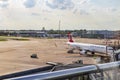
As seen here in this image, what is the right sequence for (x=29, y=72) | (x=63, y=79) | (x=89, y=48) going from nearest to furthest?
(x=63, y=79), (x=29, y=72), (x=89, y=48)

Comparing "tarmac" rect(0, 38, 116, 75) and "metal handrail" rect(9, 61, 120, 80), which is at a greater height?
"metal handrail" rect(9, 61, 120, 80)

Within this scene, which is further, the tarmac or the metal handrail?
the tarmac

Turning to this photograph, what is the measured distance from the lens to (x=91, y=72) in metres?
3.62

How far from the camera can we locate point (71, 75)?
3.37 meters

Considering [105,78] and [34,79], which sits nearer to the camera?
[34,79]

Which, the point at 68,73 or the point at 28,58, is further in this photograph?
the point at 28,58

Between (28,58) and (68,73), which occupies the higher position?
(68,73)

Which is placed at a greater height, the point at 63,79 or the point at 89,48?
the point at 63,79

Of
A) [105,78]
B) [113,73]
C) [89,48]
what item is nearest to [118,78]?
[113,73]

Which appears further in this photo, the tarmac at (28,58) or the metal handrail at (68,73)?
Result: the tarmac at (28,58)

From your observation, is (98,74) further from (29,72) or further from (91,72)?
(29,72)

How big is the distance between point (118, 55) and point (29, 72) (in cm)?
514

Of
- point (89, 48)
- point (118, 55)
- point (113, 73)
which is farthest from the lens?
point (89, 48)

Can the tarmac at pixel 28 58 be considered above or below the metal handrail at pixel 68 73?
below
